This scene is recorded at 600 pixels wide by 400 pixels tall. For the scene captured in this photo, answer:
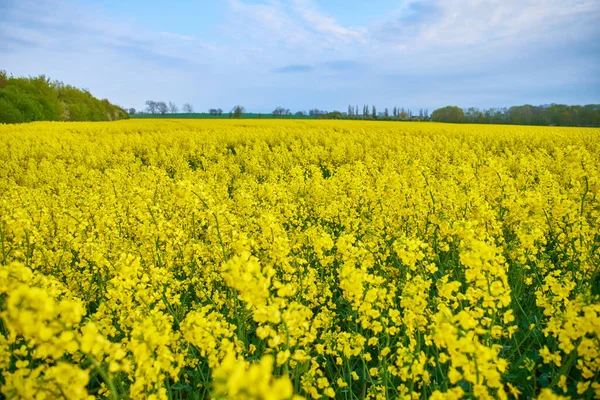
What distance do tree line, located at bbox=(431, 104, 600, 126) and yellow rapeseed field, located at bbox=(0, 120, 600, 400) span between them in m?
42.4

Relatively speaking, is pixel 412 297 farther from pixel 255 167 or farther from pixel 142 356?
pixel 255 167

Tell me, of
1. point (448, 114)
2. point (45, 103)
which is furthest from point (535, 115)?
point (45, 103)

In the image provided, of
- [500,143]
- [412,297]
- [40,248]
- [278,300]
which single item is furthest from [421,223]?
[500,143]

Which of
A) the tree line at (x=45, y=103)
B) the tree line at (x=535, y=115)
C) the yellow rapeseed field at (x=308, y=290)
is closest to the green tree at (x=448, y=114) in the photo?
the tree line at (x=535, y=115)

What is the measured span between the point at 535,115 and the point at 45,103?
2412 inches

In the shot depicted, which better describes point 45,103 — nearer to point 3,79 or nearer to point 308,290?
point 3,79

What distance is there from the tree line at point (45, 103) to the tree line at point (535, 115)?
50.8 m

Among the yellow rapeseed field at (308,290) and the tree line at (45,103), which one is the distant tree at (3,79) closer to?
the tree line at (45,103)

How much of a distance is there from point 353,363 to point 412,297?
4.10ft

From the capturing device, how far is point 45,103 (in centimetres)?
4400

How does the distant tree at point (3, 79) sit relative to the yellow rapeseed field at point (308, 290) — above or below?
above

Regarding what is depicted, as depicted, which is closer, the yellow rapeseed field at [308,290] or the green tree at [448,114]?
the yellow rapeseed field at [308,290]

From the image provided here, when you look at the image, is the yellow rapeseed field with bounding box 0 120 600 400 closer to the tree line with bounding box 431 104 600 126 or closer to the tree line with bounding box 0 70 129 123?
the tree line with bounding box 0 70 129 123

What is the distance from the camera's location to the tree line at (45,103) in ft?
124
